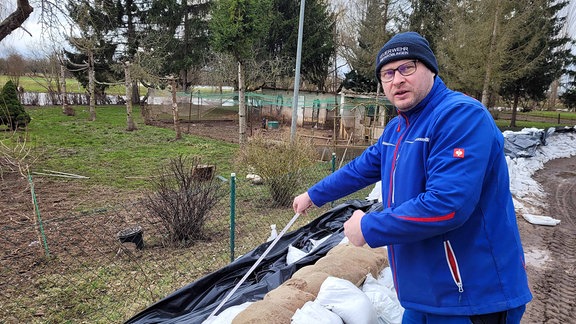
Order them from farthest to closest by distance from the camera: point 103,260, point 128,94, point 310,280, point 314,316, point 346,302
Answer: point 128,94 < point 103,260 < point 310,280 < point 346,302 < point 314,316

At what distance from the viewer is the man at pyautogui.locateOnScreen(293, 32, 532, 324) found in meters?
1.25

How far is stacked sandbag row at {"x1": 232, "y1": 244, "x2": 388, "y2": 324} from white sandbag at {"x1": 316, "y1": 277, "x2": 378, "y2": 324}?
0.13m

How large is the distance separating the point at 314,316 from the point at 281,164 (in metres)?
5.46

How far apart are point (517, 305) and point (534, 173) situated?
37.0 ft

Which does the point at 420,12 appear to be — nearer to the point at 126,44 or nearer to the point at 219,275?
the point at 126,44

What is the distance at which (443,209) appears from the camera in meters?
1.23

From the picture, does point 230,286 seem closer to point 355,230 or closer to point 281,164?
point 355,230

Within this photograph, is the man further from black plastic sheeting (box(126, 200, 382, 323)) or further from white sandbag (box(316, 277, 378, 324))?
black plastic sheeting (box(126, 200, 382, 323))

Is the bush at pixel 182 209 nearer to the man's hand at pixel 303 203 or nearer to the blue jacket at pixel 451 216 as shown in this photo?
the man's hand at pixel 303 203

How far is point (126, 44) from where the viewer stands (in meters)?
29.0

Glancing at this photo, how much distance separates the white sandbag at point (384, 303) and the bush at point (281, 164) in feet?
14.7

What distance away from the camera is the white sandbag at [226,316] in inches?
89.4

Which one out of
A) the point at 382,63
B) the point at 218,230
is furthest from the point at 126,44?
the point at 382,63

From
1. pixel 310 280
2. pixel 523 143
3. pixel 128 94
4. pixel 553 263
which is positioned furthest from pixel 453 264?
pixel 128 94
